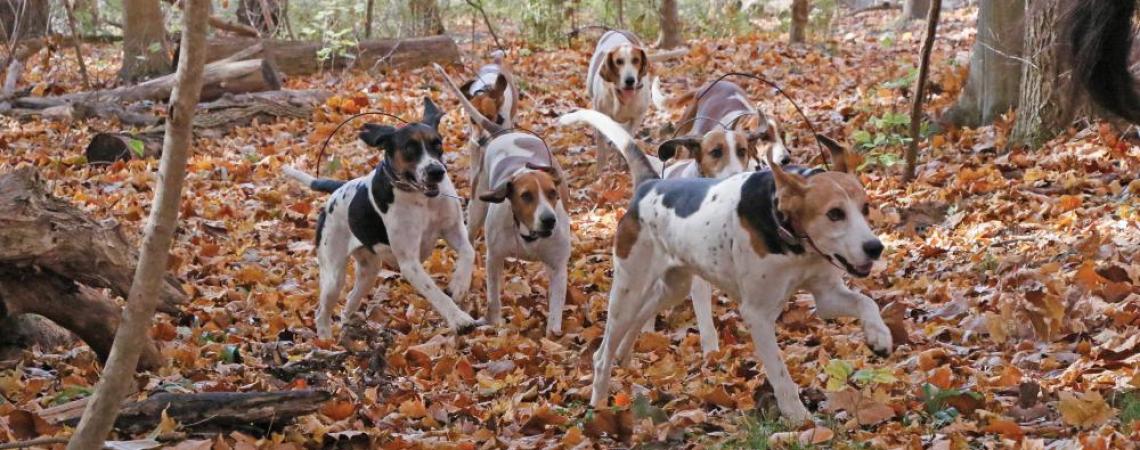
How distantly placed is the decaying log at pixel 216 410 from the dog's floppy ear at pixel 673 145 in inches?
117

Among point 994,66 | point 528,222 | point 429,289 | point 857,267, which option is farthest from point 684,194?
point 994,66

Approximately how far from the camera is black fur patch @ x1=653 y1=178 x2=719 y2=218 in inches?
230

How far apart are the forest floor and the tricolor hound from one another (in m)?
0.30

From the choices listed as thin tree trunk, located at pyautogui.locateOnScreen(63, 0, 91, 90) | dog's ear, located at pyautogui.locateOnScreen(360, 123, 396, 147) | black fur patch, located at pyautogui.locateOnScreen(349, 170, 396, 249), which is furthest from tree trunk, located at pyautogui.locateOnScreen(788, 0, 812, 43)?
dog's ear, located at pyautogui.locateOnScreen(360, 123, 396, 147)

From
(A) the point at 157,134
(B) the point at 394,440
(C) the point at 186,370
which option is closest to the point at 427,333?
(C) the point at 186,370

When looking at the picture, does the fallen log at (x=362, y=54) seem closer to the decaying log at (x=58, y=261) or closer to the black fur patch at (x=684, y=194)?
the decaying log at (x=58, y=261)

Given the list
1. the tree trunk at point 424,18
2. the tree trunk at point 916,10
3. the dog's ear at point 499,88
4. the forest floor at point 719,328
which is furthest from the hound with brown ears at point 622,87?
the tree trunk at point 916,10

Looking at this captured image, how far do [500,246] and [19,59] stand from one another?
13.1 meters

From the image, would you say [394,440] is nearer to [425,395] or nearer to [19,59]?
[425,395]

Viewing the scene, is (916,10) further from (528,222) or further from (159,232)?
(159,232)

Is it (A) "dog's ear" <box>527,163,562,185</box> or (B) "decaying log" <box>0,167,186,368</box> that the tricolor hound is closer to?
(A) "dog's ear" <box>527,163,562,185</box>

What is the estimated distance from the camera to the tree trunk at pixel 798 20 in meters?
20.5

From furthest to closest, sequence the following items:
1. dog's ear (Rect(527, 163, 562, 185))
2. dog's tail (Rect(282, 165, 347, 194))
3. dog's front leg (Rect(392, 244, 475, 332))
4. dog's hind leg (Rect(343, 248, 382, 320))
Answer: dog's tail (Rect(282, 165, 347, 194))
dog's hind leg (Rect(343, 248, 382, 320))
dog's ear (Rect(527, 163, 562, 185))
dog's front leg (Rect(392, 244, 475, 332))

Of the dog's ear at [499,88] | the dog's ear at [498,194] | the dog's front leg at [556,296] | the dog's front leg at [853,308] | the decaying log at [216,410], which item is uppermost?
the dog's ear at [499,88]
